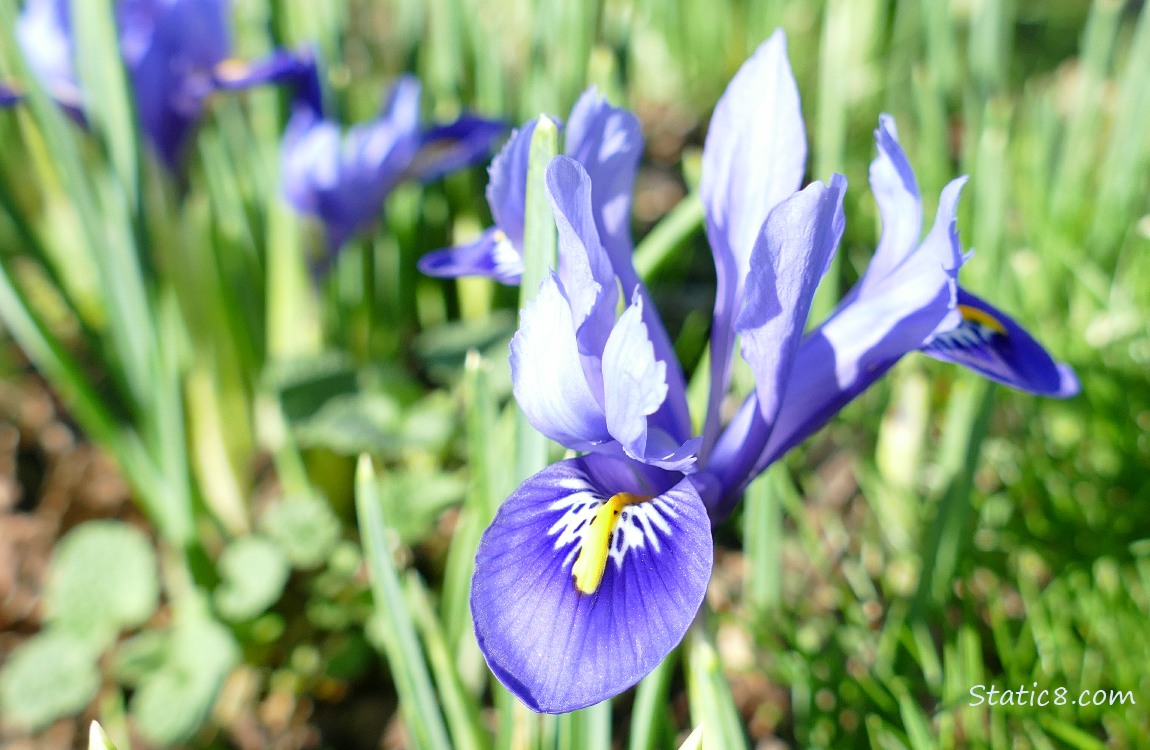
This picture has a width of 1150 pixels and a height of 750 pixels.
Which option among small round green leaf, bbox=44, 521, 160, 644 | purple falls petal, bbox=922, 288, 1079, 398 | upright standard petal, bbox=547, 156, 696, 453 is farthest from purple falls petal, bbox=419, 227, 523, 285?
small round green leaf, bbox=44, 521, 160, 644

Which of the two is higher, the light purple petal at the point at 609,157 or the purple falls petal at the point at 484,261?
the light purple petal at the point at 609,157

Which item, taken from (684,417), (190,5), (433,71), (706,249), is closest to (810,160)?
(706,249)

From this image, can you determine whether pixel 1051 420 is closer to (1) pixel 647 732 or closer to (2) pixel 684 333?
(2) pixel 684 333

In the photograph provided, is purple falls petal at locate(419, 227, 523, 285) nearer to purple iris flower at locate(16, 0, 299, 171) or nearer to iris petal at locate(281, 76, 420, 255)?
iris petal at locate(281, 76, 420, 255)

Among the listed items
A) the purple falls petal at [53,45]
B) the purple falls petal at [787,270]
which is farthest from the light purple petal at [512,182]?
the purple falls petal at [53,45]

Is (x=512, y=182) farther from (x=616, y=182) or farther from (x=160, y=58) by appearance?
(x=160, y=58)

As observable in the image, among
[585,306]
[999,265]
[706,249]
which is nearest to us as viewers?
[585,306]

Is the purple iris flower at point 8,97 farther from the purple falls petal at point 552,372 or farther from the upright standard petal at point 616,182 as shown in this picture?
the purple falls petal at point 552,372
